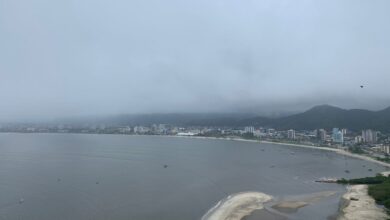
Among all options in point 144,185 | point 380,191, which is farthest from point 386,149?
point 144,185

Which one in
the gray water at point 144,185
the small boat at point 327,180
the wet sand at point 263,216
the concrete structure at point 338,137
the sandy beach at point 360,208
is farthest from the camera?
the concrete structure at point 338,137

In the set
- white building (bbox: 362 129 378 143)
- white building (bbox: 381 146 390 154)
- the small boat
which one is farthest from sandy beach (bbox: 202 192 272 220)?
white building (bbox: 362 129 378 143)

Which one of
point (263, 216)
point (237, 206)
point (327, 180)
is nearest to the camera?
point (263, 216)

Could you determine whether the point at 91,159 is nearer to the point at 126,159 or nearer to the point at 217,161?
the point at 126,159

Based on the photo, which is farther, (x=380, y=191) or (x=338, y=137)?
(x=338, y=137)

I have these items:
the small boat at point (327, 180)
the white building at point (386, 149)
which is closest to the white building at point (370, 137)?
the white building at point (386, 149)

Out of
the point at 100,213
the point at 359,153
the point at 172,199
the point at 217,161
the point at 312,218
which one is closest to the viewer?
the point at 312,218

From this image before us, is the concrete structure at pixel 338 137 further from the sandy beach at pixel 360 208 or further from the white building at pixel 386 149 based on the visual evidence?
the sandy beach at pixel 360 208

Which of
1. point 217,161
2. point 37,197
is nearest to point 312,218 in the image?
point 37,197

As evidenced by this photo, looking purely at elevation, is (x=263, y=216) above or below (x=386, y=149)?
below

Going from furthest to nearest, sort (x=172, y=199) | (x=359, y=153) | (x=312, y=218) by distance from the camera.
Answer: (x=359, y=153) → (x=172, y=199) → (x=312, y=218)

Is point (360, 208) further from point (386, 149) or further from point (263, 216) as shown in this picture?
point (386, 149)
